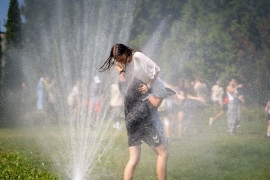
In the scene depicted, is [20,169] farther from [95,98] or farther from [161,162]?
[95,98]

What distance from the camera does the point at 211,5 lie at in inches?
917

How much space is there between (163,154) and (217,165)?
217cm

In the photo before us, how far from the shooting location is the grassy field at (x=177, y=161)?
18.9ft

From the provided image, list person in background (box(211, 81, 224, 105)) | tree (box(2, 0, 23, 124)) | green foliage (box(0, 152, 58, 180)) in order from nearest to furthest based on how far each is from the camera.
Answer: green foliage (box(0, 152, 58, 180))
person in background (box(211, 81, 224, 105))
tree (box(2, 0, 23, 124))

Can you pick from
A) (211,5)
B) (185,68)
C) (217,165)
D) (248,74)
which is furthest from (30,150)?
(211,5)

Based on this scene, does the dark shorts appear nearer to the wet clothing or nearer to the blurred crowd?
the wet clothing

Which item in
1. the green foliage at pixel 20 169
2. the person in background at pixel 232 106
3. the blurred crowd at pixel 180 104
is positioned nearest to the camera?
the green foliage at pixel 20 169

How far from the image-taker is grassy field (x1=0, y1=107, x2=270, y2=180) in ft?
18.9

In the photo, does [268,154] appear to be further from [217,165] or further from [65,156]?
[65,156]

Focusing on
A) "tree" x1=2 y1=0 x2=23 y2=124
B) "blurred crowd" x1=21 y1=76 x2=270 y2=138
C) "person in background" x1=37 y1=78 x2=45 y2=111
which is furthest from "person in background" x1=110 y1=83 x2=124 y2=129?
"tree" x1=2 y1=0 x2=23 y2=124

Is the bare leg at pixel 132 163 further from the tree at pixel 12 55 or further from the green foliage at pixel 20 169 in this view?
the tree at pixel 12 55

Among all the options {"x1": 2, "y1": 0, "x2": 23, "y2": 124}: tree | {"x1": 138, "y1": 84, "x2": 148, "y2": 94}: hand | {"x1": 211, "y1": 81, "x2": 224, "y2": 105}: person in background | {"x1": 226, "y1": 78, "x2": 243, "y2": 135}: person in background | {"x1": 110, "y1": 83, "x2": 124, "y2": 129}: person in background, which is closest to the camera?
{"x1": 138, "y1": 84, "x2": 148, "y2": 94}: hand

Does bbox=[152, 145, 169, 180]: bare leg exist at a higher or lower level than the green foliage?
higher

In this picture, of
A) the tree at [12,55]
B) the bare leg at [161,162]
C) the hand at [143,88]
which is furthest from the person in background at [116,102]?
the hand at [143,88]
